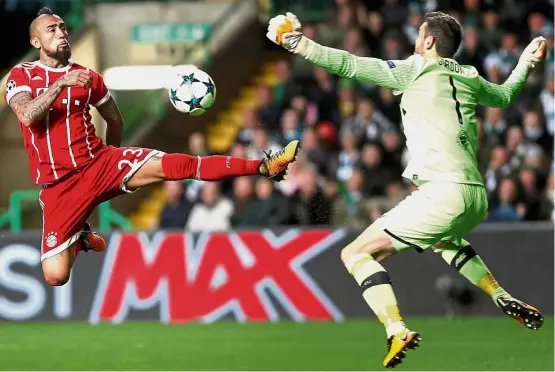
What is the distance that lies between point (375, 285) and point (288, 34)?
1705 millimetres

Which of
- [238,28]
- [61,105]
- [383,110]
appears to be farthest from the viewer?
[238,28]

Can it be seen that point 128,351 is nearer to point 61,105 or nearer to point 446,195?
point 61,105

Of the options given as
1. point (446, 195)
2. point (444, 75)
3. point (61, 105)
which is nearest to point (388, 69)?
point (444, 75)

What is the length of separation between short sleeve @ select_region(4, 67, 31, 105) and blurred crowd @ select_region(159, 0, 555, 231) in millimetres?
4599

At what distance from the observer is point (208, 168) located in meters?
9.09

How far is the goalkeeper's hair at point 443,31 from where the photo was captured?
27.5ft

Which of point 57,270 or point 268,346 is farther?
point 268,346

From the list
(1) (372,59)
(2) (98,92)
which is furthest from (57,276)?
(1) (372,59)

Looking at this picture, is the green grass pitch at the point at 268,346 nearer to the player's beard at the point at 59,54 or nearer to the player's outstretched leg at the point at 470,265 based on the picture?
the player's outstretched leg at the point at 470,265

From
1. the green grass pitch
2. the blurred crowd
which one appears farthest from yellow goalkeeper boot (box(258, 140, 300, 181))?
the blurred crowd

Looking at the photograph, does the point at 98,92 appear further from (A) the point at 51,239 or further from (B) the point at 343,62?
(B) the point at 343,62

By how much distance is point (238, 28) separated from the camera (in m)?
18.9

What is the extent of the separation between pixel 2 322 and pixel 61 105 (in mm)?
5975

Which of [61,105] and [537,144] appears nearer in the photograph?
[61,105]
